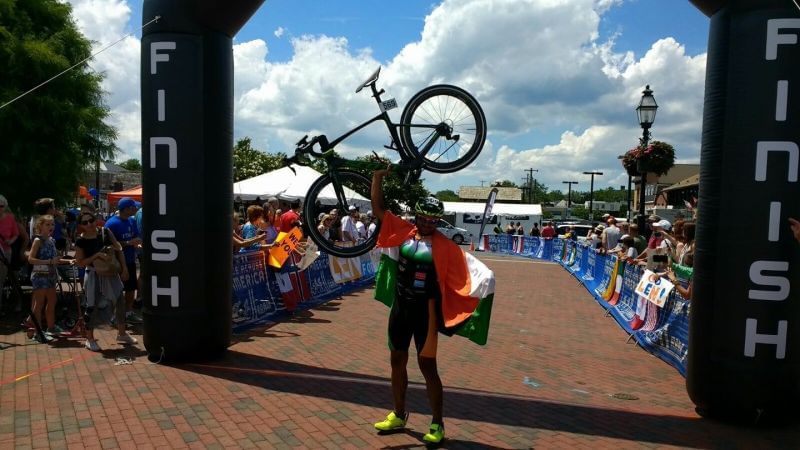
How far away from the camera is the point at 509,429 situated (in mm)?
5273

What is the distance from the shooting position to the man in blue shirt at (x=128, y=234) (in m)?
8.57

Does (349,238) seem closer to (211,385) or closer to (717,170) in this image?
(211,385)

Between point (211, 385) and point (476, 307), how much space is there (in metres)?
2.98

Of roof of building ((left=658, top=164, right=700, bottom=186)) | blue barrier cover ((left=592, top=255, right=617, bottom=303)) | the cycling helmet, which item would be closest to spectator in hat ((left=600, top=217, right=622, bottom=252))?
blue barrier cover ((left=592, top=255, right=617, bottom=303))

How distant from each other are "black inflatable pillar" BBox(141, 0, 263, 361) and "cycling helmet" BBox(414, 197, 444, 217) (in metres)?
2.94

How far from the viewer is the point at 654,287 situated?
885 centimetres

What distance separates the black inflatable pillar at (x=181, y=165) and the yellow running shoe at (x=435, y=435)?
3314 millimetres

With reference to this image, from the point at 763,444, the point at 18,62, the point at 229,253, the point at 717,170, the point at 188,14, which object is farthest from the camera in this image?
the point at 18,62

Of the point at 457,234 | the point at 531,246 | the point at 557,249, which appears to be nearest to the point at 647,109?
the point at 557,249

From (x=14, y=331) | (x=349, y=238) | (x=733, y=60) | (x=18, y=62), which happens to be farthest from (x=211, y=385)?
(x=18, y=62)

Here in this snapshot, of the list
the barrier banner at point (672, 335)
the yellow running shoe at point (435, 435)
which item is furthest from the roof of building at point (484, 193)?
the yellow running shoe at point (435, 435)

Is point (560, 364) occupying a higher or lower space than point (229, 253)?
lower

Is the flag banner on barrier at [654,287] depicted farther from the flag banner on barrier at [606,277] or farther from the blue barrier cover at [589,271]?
the blue barrier cover at [589,271]

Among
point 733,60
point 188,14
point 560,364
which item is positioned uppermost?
point 188,14
